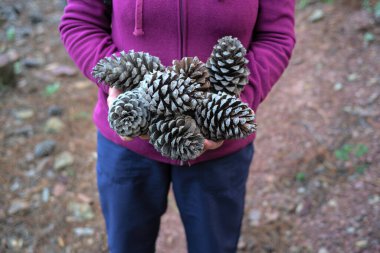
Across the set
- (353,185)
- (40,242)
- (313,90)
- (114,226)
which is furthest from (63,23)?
(313,90)

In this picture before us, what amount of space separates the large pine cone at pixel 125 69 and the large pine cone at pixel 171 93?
54 millimetres

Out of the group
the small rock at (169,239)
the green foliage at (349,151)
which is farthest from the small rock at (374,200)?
the small rock at (169,239)

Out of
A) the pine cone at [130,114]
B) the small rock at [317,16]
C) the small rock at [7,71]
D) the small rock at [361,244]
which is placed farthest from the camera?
the small rock at [317,16]

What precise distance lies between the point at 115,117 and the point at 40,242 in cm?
164

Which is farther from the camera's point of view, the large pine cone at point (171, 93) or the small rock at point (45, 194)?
the small rock at point (45, 194)

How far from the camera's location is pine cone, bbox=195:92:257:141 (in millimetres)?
986

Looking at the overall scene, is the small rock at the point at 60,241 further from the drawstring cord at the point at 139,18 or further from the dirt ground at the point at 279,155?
the drawstring cord at the point at 139,18

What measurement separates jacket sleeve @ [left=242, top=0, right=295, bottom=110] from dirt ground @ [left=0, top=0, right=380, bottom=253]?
1.39 metres

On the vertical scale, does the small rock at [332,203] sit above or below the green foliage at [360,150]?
below

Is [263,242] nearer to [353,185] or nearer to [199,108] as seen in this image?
[353,185]

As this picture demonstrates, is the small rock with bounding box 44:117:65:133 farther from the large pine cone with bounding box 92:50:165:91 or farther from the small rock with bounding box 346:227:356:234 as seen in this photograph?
the small rock with bounding box 346:227:356:234

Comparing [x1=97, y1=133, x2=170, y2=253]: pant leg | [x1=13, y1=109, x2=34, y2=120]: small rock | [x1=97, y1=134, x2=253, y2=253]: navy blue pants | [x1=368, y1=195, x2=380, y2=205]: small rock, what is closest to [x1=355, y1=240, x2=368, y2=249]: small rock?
[x1=368, y1=195, x2=380, y2=205]: small rock

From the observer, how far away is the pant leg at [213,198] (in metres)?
1.33

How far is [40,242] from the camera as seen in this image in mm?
2242
